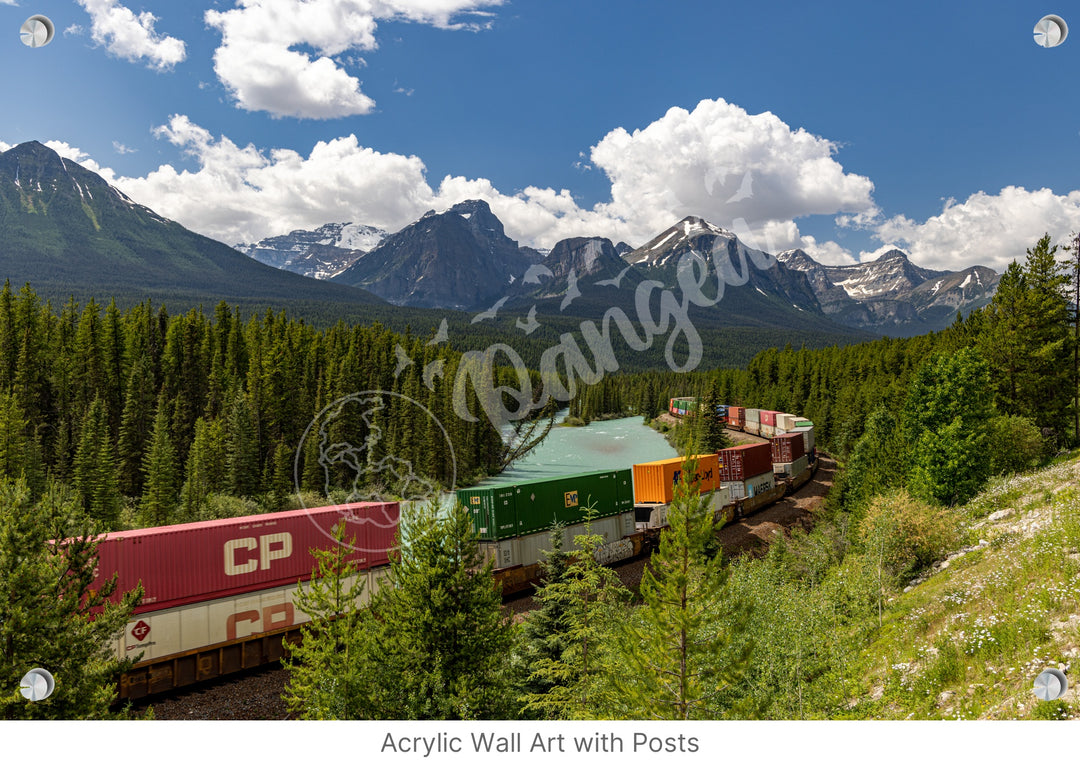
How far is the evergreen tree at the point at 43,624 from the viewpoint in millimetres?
10266

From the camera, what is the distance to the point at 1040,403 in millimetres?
32969

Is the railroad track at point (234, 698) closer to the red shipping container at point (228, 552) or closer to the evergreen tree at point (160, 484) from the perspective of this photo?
the red shipping container at point (228, 552)

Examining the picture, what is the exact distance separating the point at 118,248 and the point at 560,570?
566 ft

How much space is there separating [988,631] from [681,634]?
7.09m

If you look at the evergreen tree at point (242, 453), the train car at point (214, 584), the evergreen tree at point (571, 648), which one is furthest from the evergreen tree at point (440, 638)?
the evergreen tree at point (242, 453)

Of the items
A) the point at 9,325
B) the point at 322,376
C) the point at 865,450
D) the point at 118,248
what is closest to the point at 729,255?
the point at 865,450

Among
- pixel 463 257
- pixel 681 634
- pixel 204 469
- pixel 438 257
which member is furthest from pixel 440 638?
pixel 204 469

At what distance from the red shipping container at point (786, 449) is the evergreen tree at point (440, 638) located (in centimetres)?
5528

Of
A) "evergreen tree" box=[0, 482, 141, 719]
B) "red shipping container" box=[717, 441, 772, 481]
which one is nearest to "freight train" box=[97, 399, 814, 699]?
"evergreen tree" box=[0, 482, 141, 719]

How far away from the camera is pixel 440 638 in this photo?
13461 mm

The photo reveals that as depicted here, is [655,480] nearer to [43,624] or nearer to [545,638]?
[545,638]

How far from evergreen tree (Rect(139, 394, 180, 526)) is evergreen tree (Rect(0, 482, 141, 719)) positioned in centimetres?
4318

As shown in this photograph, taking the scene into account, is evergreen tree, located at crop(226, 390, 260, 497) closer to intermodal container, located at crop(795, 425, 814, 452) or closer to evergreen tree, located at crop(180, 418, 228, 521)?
evergreen tree, located at crop(180, 418, 228, 521)

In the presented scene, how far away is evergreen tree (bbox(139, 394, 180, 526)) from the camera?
50188 millimetres
